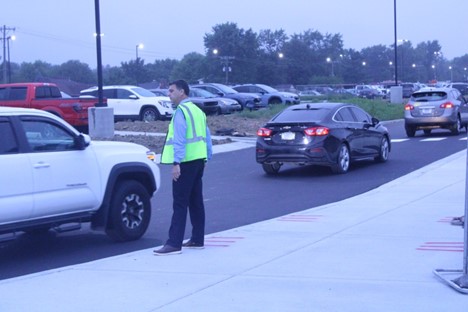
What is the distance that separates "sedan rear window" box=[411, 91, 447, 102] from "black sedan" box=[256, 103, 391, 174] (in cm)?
947

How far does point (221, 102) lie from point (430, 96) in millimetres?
12907

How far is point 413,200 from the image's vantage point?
13828 millimetres

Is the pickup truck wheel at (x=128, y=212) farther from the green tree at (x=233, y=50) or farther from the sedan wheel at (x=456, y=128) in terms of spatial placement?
the green tree at (x=233, y=50)

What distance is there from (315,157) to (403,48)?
442 ft

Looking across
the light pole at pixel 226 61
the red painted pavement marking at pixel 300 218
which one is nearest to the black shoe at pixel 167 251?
the red painted pavement marking at pixel 300 218

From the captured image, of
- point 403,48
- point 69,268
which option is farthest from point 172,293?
point 403,48

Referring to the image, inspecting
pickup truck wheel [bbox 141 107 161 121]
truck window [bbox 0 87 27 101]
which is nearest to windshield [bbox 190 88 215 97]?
pickup truck wheel [bbox 141 107 161 121]

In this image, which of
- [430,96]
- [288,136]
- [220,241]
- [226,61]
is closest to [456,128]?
[430,96]

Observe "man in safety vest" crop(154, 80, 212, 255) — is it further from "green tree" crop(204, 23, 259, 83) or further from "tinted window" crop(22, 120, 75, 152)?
"green tree" crop(204, 23, 259, 83)

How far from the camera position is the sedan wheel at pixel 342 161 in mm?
18077

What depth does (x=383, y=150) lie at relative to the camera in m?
20.3

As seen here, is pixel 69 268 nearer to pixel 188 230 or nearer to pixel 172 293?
pixel 172 293

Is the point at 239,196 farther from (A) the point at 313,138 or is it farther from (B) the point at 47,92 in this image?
(B) the point at 47,92

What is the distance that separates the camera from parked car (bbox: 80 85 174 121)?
1324 inches
